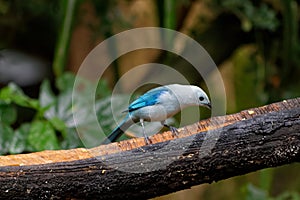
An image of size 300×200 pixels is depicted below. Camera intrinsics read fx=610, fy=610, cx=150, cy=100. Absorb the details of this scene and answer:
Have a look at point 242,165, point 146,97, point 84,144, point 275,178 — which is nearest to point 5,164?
point 146,97

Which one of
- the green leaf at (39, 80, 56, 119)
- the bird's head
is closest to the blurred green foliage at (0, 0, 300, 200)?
the green leaf at (39, 80, 56, 119)

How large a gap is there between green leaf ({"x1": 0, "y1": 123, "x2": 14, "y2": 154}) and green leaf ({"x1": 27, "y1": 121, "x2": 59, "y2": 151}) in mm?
44

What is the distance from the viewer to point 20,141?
1183mm

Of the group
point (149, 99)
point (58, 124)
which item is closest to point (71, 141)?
point (58, 124)

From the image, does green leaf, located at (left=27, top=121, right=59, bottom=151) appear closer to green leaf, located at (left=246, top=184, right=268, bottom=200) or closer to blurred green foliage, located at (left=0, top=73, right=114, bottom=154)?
blurred green foliage, located at (left=0, top=73, right=114, bottom=154)

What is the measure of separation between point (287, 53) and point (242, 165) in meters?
0.86

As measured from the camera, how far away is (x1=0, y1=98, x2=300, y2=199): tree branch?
0.74m

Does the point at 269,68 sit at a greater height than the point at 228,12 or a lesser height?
lesser

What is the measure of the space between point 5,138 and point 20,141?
32mm

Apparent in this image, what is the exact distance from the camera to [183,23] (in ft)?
6.65

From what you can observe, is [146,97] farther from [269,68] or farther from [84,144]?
[269,68]

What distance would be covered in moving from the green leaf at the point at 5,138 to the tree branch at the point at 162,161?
16.0 inches

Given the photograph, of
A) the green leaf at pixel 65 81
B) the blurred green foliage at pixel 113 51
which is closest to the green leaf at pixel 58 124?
the blurred green foliage at pixel 113 51

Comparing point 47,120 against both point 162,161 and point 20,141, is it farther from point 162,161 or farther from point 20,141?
point 162,161
